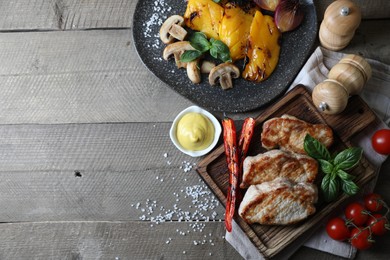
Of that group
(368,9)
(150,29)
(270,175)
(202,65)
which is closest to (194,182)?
(270,175)

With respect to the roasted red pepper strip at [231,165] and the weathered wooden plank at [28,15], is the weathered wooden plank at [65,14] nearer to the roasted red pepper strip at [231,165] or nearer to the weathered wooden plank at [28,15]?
the weathered wooden plank at [28,15]

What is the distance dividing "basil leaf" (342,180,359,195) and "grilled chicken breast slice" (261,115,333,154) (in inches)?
8.2

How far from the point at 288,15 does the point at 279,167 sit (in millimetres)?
777

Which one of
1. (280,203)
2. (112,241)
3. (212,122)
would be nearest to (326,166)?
(280,203)

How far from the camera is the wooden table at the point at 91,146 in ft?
8.48

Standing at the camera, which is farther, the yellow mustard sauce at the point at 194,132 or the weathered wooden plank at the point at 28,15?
the weathered wooden plank at the point at 28,15

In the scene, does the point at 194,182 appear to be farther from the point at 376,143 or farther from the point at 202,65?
the point at 376,143

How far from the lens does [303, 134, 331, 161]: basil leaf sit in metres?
2.22

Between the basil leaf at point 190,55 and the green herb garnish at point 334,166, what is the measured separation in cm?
70

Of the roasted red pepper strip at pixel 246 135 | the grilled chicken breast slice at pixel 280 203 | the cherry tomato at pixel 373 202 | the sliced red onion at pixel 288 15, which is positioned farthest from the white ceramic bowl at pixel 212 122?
the cherry tomato at pixel 373 202

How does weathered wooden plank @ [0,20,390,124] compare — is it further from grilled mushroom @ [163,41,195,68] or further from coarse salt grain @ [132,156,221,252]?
coarse salt grain @ [132,156,221,252]

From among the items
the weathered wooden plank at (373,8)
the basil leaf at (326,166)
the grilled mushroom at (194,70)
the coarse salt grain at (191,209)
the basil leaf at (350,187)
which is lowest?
the coarse salt grain at (191,209)

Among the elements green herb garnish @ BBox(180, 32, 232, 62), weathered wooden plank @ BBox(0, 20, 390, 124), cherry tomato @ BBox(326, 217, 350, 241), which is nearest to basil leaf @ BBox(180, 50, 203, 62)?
green herb garnish @ BBox(180, 32, 232, 62)

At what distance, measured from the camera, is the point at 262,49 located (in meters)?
2.44
